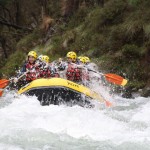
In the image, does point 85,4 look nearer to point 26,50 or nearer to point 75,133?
point 26,50

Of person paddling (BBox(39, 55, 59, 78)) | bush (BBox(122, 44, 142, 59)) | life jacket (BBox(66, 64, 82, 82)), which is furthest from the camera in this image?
bush (BBox(122, 44, 142, 59))

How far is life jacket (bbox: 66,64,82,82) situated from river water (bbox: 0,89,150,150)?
1480 mm

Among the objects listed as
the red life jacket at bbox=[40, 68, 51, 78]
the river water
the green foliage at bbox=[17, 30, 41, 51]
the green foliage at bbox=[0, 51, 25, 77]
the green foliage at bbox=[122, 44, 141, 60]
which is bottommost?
the river water

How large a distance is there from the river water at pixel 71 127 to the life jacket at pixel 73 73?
4.86 feet

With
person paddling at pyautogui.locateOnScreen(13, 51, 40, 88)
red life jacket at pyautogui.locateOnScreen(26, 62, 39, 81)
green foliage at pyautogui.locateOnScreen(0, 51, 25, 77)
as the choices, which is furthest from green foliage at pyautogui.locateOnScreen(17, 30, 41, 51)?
red life jacket at pyautogui.locateOnScreen(26, 62, 39, 81)

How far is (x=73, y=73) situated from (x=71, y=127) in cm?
383

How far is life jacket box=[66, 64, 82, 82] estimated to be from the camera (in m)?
12.4

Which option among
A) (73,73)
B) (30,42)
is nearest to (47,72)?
(73,73)

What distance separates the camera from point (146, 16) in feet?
48.0

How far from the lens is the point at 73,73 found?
1244 cm

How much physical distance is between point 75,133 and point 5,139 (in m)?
1.31

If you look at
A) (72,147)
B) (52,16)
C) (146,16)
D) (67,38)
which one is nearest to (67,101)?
(72,147)

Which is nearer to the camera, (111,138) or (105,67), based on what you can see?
(111,138)

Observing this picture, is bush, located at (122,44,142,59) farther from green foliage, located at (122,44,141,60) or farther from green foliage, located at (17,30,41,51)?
green foliage, located at (17,30,41,51)
